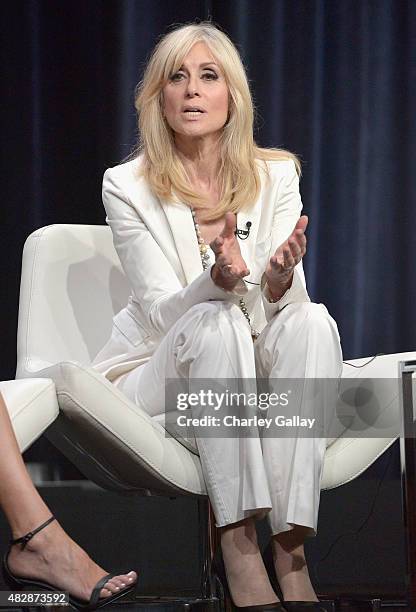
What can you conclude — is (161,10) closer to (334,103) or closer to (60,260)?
(334,103)

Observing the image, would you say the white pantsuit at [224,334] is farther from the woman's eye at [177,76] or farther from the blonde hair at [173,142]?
the woman's eye at [177,76]

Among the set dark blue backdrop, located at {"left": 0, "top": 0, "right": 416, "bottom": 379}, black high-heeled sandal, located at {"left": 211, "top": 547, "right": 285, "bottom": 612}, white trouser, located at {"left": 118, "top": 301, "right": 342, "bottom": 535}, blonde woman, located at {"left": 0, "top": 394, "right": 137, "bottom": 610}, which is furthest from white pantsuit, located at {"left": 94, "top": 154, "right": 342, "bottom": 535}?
dark blue backdrop, located at {"left": 0, "top": 0, "right": 416, "bottom": 379}

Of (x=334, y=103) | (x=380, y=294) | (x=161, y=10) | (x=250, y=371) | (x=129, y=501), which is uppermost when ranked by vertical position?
(x=161, y=10)

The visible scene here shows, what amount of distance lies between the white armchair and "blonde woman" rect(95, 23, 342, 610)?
89 millimetres

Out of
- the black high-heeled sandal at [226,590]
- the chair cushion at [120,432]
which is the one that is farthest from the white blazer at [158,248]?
the black high-heeled sandal at [226,590]

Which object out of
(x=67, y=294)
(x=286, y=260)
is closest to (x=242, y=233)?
(x=286, y=260)

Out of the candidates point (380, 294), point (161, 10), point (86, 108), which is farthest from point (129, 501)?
point (161, 10)

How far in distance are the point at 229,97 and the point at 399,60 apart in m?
1.33

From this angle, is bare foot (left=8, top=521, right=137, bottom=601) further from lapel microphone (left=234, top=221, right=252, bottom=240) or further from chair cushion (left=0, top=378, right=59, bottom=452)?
lapel microphone (left=234, top=221, right=252, bottom=240)

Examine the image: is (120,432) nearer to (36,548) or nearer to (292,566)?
(36,548)

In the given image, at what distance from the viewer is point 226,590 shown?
1528mm

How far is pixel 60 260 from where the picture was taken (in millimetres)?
2020

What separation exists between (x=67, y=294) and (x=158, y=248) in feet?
0.91

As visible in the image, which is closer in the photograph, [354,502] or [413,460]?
[413,460]
